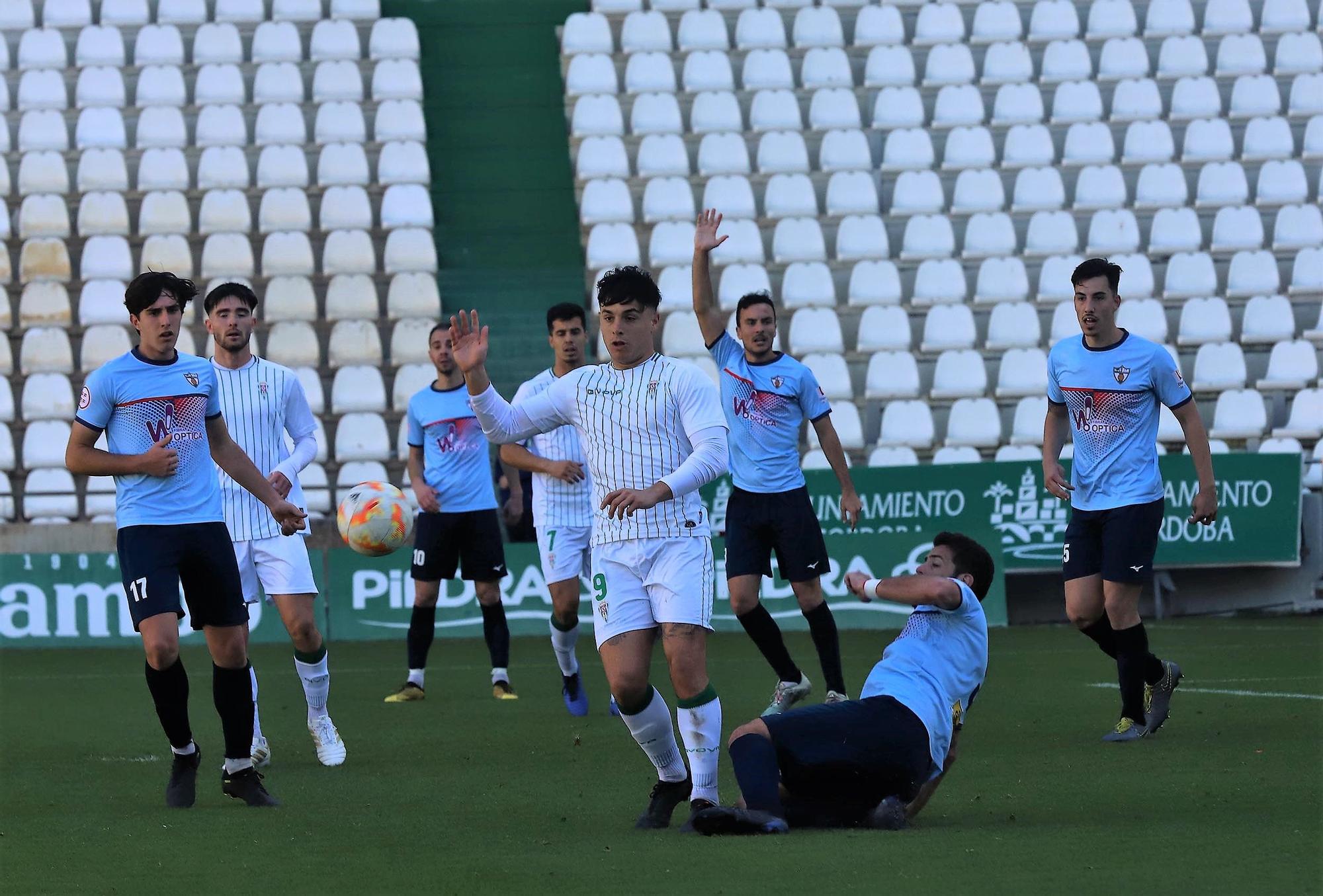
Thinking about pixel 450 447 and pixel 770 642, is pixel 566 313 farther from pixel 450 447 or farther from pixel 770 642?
pixel 450 447

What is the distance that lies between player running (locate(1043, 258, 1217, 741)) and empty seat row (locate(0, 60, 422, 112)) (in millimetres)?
13395

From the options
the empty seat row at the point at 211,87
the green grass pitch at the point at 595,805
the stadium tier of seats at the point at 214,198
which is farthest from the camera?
the empty seat row at the point at 211,87

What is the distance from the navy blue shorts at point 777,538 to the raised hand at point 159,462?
3604 millimetres

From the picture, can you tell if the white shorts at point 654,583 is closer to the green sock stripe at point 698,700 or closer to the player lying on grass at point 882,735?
the green sock stripe at point 698,700

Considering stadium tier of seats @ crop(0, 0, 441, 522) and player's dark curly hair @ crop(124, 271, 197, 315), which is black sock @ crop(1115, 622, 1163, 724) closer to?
player's dark curly hair @ crop(124, 271, 197, 315)

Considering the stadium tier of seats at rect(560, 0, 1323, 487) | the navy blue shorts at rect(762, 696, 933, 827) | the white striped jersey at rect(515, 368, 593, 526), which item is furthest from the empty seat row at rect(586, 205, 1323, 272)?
the navy blue shorts at rect(762, 696, 933, 827)

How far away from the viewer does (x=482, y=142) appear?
2066 centimetres

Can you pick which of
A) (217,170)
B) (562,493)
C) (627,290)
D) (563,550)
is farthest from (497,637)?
(217,170)

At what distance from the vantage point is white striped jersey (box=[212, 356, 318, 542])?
8.13 m

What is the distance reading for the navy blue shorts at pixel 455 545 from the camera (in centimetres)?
1114

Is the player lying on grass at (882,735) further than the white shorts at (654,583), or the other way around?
the white shorts at (654,583)

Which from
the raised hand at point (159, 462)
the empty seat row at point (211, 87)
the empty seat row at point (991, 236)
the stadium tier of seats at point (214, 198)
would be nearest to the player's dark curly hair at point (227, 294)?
the raised hand at point (159, 462)

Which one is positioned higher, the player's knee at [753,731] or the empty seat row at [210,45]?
the empty seat row at [210,45]

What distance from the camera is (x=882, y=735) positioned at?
562 centimetres
